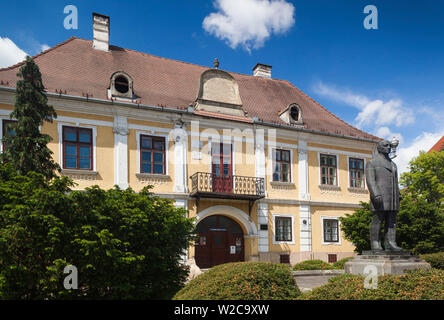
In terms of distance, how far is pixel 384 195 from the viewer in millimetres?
8930

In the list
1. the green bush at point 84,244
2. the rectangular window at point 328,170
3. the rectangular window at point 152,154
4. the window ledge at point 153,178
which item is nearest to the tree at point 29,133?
the green bush at point 84,244

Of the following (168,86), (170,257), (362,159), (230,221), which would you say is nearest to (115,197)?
(170,257)

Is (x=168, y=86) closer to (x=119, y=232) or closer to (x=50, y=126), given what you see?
(x=50, y=126)

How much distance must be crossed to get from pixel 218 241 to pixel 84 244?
12309mm

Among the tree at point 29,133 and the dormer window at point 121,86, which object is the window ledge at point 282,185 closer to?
the dormer window at point 121,86

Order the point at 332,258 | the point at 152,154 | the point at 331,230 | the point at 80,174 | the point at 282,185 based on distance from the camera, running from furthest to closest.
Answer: the point at 331,230
the point at 332,258
the point at 282,185
the point at 152,154
the point at 80,174

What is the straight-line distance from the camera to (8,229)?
25.9 ft

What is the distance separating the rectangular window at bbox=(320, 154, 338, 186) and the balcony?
4.32 metres

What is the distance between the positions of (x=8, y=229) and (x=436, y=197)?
103ft

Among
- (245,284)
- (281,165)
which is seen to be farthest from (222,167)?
(245,284)

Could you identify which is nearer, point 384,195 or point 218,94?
point 384,195

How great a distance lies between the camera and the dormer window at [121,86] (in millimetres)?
18406

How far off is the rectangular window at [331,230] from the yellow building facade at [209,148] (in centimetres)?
6
